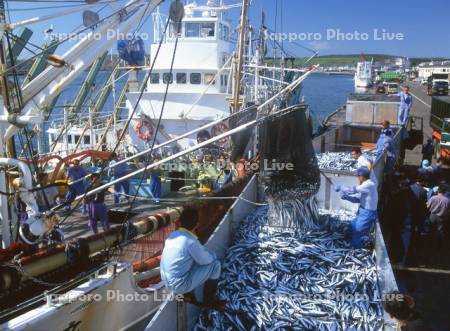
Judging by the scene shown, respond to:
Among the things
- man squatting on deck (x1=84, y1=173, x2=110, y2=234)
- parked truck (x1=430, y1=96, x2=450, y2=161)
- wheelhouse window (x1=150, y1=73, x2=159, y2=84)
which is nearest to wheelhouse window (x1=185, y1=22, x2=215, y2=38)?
wheelhouse window (x1=150, y1=73, x2=159, y2=84)

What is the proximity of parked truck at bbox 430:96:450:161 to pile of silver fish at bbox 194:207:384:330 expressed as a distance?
345 inches

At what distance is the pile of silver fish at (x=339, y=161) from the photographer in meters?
10.4

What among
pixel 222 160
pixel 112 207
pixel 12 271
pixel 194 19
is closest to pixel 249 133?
pixel 222 160

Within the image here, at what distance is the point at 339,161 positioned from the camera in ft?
36.8

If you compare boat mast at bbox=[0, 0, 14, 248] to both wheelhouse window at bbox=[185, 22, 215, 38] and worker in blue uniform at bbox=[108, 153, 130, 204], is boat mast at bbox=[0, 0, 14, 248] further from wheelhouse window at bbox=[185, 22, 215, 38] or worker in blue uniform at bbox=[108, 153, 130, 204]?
wheelhouse window at bbox=[185, 22, 215, 38]

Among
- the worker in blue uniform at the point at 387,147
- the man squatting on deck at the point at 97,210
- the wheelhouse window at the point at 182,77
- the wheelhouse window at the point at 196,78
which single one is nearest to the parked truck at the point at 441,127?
the worker in blue uniform at the point at 387,147

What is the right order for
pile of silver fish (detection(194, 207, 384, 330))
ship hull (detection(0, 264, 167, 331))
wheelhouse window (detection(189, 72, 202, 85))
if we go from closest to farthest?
ship hull (detection(0, 264, 167, 331))
pile of silver fish (detection(194, 207, 384, 330))
wheelhouse window (detection(189, 72, 202, 85))

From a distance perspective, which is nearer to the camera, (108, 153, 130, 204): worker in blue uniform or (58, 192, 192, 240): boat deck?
(58, 192, 192, 240): boat deck

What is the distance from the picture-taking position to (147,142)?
16.5 meters

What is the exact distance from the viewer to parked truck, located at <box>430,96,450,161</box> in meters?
13.9

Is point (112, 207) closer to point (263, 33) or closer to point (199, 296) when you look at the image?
point (199, 296)

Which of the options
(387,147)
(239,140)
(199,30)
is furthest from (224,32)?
(387,147)

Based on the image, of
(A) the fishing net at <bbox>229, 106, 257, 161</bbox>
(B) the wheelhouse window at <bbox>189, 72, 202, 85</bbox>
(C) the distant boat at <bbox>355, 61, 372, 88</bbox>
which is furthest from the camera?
(C) the distant boat at <bbox>355, 61, 372, 88</bbox>

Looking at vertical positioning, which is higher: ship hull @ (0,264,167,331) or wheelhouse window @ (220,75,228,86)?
wheelhouse window @ (220,75,228,86)
